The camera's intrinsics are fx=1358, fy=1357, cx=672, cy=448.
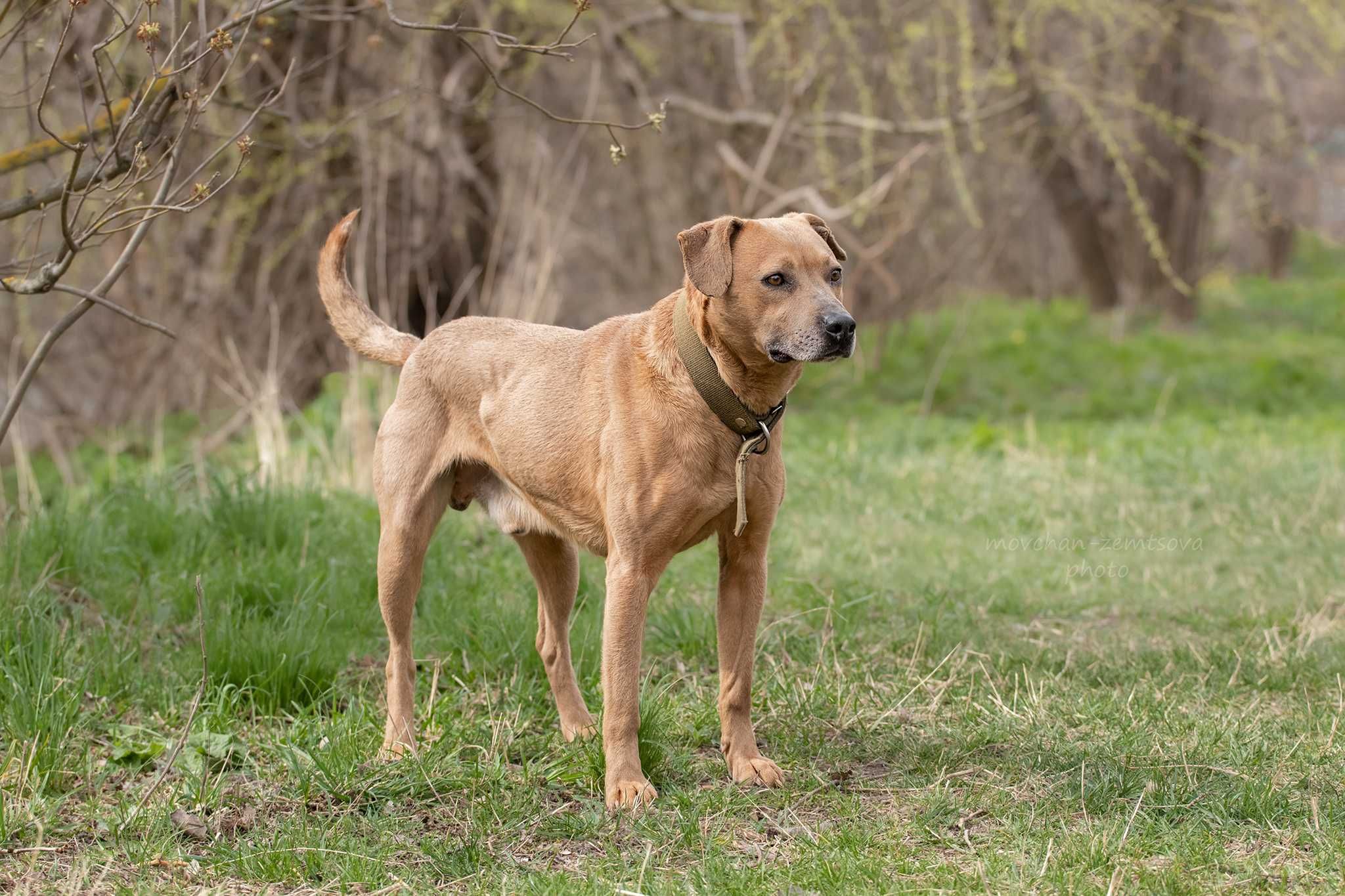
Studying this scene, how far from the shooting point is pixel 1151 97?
13.7 m

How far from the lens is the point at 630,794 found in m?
3.81

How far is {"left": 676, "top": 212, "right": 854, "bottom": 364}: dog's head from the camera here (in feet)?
12.3

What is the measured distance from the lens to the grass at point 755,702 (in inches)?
135

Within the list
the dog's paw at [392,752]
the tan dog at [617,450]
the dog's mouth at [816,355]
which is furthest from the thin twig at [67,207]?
the dog's mouth at [816,355]

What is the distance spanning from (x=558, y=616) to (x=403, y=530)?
0.60 meters

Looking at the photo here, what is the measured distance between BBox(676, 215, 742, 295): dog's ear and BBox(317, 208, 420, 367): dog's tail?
4.33ft

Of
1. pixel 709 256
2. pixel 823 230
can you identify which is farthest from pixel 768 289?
pixel 823 230

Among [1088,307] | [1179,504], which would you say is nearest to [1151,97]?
[1088,307]

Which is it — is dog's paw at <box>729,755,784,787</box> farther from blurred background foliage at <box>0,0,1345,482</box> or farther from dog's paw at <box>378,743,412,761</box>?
blurred background foliage at <box>0,0,1345,482</box>

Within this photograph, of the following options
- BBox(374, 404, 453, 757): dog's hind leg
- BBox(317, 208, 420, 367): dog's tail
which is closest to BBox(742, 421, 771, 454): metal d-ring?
BBox(374, 404, 453, 757): dog's hind leg

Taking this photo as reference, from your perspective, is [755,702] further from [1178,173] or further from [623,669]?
[1178,173]

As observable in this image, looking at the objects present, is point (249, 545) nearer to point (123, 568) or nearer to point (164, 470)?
point (123, 568)

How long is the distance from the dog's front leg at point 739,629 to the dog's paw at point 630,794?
338 mm

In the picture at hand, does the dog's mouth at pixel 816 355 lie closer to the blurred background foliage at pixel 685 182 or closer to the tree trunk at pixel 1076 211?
the blurred background foliage at pixel 685 182
